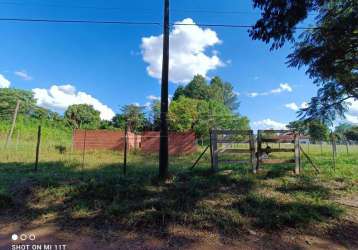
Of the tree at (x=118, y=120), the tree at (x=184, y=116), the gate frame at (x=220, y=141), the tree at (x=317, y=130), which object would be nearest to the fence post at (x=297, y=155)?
the tree at (x=317, y=130)

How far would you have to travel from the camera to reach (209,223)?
4371 millimetres

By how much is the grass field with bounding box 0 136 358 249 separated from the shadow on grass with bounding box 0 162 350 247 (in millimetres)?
17

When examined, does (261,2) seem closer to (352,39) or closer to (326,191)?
(352,39)

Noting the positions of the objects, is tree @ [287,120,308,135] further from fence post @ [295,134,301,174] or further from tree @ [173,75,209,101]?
tree @ [173,75,209,101]

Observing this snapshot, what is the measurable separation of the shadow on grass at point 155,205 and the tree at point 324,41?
3623mm

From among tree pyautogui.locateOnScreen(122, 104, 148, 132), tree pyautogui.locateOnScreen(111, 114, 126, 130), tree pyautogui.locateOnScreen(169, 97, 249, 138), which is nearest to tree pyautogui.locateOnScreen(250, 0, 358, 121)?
tree pyautogui.locateOnScreen(169, 97, 249, 138)

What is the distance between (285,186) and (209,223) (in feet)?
10.3

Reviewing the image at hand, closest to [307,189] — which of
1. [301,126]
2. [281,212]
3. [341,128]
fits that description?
[281,212]

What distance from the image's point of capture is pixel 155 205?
4.99 m

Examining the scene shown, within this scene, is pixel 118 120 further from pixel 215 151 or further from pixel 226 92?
pixel 215 151

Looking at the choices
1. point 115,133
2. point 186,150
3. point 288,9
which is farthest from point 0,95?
point 288,9

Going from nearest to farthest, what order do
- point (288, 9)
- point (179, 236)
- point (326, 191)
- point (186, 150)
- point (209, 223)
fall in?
1. point (179, 236)
2. point (209, 223)
3. point (288, 9)
4. point (326, 191)
5. point (186, 150)

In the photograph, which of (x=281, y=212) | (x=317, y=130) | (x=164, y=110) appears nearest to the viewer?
(x=281, y=212)

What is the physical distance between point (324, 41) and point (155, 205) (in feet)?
20.3
